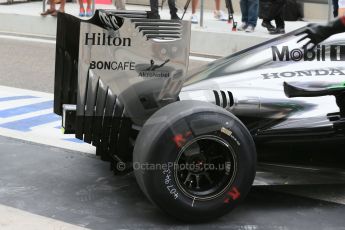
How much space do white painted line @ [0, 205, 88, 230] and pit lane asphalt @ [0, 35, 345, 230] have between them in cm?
6

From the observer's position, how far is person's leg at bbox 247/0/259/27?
37.2ft

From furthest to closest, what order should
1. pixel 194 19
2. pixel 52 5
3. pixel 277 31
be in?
pixel 52 5 → pixel 194 19 → pixel 277 31

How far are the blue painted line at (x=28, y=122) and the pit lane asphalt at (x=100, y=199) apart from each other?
2.12 feet


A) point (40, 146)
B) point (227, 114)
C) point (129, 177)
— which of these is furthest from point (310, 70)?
point (40, 146)

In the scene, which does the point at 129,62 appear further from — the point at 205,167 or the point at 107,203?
the point at 107,203

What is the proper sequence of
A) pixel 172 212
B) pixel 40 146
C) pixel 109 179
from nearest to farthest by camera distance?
pixel 172 212 → pixel 109 179 → pixel 40 146

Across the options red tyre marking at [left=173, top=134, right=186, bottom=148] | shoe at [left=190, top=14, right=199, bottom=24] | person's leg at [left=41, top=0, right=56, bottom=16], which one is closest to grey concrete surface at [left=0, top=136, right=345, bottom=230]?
red tyre marking at [left=173, top=134, right=186, bottom=148]

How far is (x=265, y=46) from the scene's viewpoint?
15.7 ft

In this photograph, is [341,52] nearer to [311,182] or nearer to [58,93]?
[311,182]

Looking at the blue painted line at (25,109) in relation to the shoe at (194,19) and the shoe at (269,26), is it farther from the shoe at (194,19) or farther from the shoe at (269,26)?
the shoe at (194,19)

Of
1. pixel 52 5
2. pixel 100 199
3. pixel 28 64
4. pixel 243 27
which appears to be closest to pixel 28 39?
pixel 52 5

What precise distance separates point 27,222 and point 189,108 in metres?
1.20

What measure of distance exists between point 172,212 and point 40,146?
6.82 ft

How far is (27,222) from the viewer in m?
4.01
